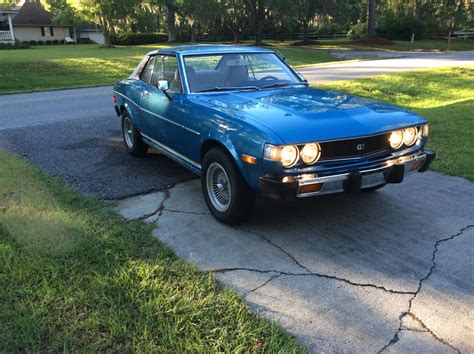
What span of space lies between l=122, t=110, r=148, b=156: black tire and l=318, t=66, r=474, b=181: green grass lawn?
153 inches

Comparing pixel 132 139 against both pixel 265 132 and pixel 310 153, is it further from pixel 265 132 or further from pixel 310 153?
pixel 310 153

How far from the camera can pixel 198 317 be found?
2.84 meters

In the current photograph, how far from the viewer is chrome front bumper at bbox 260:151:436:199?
351cm

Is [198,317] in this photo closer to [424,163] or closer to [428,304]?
[428,304]

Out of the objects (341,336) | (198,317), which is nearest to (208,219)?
(198,317)

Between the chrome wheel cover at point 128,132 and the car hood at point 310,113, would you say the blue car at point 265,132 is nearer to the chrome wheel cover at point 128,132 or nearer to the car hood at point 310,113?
the car hood at point 310,113

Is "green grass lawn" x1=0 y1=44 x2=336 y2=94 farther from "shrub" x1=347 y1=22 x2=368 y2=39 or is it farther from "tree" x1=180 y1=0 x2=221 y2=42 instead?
"shrub" x1=347 y1=22 x2=368 y2=39

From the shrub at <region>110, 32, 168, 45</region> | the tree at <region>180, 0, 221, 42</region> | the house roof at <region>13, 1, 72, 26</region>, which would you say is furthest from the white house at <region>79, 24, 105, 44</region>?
the tree at <region>180, 0, 221, 42</region>

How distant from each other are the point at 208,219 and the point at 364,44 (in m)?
38.7

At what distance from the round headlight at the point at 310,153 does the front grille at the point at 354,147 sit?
2.2 inches

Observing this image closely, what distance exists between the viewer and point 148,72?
19.5 ft

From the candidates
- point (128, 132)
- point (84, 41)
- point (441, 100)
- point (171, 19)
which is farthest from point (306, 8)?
point (128, 132)

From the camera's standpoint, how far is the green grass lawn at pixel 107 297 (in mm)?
2629

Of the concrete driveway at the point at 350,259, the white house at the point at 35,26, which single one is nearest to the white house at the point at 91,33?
the white house at the point at 35,26
